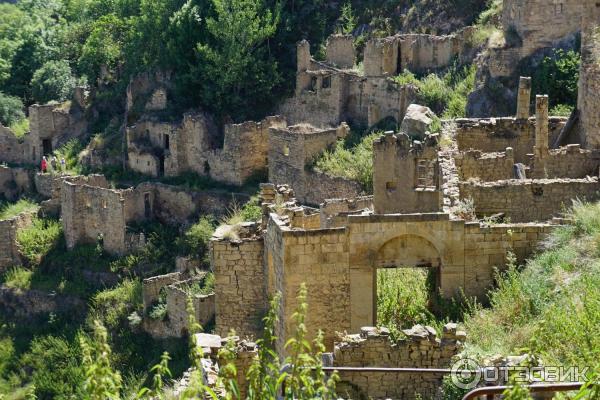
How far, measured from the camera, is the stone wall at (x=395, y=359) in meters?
14.9

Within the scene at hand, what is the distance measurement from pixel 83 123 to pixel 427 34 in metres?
15.2

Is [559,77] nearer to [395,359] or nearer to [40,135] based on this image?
[395,359]

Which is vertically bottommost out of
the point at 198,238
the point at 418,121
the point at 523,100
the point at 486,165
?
the point at 198,238

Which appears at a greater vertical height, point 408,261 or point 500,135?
point 500,135

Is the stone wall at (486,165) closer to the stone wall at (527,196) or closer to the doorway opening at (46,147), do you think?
Result: the stone wall at (527,196)

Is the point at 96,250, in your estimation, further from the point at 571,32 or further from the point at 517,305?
the point at 517,305

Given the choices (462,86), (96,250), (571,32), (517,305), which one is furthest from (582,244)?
(96,250)

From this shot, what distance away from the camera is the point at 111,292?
129ft

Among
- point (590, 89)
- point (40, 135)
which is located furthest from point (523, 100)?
point (40, 135)

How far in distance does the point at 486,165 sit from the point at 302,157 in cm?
1630

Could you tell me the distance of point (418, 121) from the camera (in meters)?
35.3

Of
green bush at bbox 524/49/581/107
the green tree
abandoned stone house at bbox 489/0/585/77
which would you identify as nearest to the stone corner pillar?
green bush at bbox 524/49/581/107

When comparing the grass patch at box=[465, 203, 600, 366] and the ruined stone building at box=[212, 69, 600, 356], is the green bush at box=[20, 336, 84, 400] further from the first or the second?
the grass patch at box=[465, 203, 600, 366]

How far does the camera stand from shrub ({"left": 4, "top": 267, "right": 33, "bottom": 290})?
42.2m
